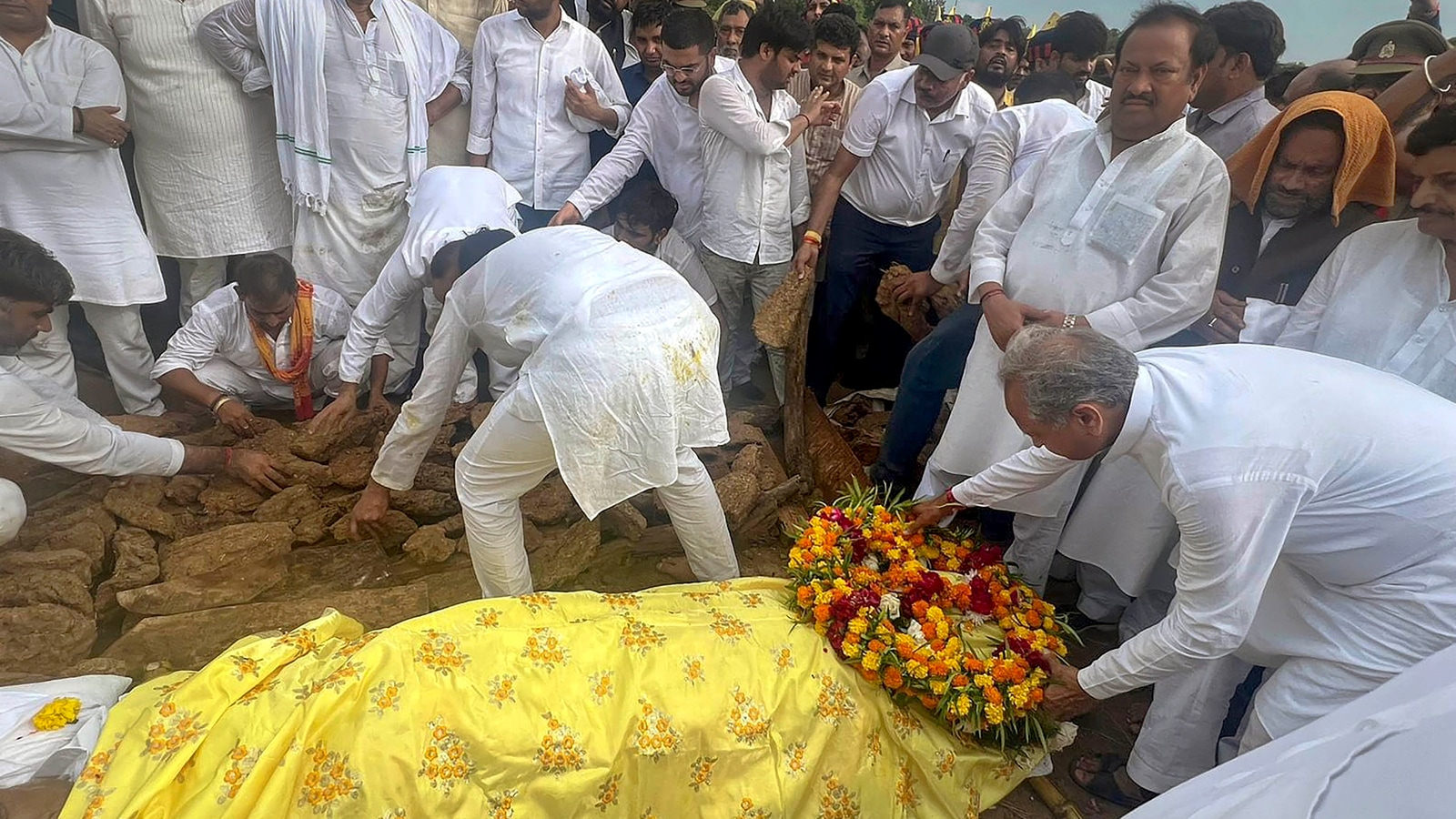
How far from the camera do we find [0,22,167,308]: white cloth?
10.4ft

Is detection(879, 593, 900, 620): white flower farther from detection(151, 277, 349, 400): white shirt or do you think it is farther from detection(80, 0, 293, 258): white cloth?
detection(80, 0, 293, 258): white cloth

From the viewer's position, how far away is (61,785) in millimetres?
1715

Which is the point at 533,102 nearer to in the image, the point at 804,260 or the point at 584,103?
the point at 584,103

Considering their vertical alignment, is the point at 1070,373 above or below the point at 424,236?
above

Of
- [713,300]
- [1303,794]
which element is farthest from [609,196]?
[1303,794]

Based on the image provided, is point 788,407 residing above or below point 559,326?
below

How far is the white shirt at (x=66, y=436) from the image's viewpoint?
2.59m

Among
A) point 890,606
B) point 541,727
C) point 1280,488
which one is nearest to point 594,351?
point 541,727

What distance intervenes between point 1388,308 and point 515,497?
2.74 metres

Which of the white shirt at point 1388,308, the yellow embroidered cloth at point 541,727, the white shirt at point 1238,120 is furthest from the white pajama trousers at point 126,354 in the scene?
the white shirt at point 1238,120

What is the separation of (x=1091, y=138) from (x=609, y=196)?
2223 millimetres

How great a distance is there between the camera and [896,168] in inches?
155

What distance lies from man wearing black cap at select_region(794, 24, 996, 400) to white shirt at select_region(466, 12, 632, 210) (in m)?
1.26

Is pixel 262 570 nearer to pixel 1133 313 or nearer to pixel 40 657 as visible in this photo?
pixel 40 657
